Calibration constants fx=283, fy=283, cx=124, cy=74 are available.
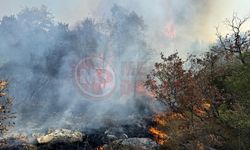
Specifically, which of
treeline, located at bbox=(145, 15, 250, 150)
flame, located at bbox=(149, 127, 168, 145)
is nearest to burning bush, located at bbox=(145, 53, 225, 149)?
treeline, located at bbox=(145, 15, 250, 150)

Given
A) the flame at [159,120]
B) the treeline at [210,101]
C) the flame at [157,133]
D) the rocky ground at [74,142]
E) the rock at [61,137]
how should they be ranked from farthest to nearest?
the flame at [159,120] < the flame at [157,133] < the rock at [61,137] < the rocky ground at [74,142] < the treeline at [210,101]

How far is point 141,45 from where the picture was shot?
157 feet

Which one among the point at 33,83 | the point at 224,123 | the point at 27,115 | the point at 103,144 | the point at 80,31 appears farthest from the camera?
the point at 80,31

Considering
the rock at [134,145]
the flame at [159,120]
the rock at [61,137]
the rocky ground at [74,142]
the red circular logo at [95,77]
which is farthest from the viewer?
the red circular logo at [95,77]

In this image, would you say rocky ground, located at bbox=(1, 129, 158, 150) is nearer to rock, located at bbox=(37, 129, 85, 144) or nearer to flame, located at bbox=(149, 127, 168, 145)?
rock, located at bbox=(37, 129, 85, 144)

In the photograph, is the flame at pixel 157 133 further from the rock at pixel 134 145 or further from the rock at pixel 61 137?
the rock at pixel 61 137

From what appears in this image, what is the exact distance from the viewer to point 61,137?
25359 mm

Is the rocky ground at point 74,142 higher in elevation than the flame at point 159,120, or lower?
lower

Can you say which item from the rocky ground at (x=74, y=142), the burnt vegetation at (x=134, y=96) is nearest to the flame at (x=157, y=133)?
the burnt vegetation at (x=134, y=96)

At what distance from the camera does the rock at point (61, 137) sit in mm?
24859

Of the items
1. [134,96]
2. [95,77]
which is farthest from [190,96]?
[95,77]

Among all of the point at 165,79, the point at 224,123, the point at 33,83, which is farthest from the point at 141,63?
the point at 224,123

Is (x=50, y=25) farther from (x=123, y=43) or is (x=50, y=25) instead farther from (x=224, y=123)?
(x=224, y=123)

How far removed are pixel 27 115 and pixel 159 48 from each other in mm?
31667
